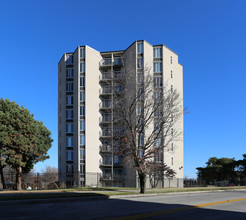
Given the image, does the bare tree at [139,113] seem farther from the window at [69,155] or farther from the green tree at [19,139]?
the window at [69,155]

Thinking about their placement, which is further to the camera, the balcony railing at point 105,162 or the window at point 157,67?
the balcony railing at point 105,162

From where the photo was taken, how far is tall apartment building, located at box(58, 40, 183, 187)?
47.8 metres

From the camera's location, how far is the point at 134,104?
24.3 meters

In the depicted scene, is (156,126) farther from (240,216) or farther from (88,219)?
(88,219)

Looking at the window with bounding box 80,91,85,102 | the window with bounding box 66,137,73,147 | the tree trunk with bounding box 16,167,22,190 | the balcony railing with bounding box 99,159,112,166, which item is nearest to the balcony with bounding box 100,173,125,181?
the balcony railing with bounding box 99,159,112,166

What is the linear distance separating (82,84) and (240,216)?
41.8m

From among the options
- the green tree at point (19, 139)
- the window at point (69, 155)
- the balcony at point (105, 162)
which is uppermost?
the green tree at point (19, 139)

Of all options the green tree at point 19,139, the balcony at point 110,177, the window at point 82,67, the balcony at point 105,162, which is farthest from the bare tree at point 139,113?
the window at point 82,67

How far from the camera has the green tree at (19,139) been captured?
98.7 feet

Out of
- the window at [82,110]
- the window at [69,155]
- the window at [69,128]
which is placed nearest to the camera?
the window at [82,110]

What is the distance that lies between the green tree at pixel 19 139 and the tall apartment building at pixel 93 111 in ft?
47.6

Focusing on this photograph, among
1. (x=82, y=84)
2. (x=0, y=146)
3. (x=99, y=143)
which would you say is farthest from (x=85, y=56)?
(x=0, y=146)

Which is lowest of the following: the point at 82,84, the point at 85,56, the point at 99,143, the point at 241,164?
the point at 241,164

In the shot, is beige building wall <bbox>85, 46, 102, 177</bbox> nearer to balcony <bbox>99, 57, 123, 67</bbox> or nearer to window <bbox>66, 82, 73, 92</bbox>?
balcony <bbox>99, 57, 123, 67</bbox>
